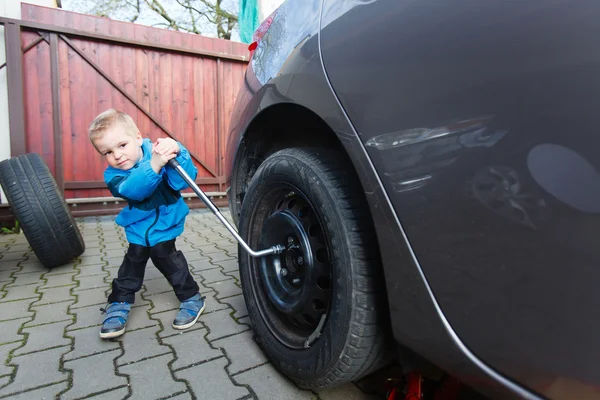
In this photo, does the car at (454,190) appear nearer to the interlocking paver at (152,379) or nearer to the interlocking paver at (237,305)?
the interlocking paver at (152,379)

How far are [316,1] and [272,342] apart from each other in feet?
4.05

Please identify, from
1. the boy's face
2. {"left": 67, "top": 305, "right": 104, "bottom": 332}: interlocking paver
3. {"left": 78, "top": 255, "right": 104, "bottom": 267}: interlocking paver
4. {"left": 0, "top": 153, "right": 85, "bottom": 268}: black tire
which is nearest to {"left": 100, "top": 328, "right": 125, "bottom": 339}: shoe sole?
{"left": 67, "top": 305, "right": 104, "bottom": 332}: interlocking paver

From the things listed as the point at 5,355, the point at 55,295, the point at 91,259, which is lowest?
the point at 91,259

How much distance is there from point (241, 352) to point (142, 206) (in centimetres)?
89

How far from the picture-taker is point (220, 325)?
189cm

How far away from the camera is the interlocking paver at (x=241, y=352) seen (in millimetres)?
1521

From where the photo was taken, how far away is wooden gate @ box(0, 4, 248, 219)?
14.9 ft

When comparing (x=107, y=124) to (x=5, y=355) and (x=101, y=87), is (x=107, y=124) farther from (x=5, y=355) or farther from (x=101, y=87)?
(x=101, y=87)

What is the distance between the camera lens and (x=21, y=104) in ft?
14.4

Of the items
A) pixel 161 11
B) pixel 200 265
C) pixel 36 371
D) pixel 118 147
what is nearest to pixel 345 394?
pixel 36 371

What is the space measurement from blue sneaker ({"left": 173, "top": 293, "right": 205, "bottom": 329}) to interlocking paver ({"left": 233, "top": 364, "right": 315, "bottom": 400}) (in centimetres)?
55

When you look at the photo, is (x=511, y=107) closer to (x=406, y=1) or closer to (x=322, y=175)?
(x=406, y=1)

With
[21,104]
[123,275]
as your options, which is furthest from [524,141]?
[21,104]

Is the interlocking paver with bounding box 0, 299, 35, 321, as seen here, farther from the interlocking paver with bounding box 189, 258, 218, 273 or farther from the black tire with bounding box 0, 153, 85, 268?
the interlocking paver with bounding box 189, 258, 218, 273
